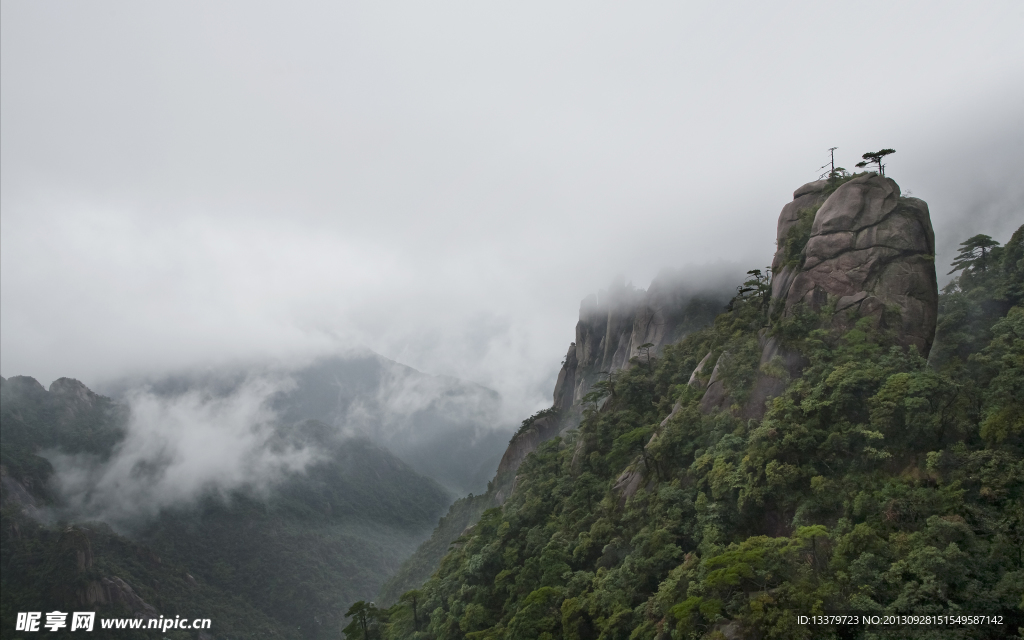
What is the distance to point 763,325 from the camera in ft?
156

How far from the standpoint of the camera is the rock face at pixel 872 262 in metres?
40.0

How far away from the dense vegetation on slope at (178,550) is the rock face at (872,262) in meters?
118

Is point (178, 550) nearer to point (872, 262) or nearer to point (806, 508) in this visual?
point (806, 508)

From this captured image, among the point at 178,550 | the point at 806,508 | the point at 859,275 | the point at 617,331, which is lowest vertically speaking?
the point at 806,508

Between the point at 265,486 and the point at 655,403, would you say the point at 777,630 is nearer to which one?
the point at 655,403

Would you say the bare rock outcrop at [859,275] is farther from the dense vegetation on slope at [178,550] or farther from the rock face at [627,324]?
the dense vegetation on slope at [178,550]

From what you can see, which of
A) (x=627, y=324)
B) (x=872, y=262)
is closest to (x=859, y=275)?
(x=872, y=262)

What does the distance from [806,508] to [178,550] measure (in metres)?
159

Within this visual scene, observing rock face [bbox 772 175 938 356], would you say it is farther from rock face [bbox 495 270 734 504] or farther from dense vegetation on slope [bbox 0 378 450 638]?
dense vegetation on slope [bbox 0 378 450 638]

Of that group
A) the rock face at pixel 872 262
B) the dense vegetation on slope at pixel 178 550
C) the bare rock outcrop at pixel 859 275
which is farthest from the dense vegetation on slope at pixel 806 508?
the dense vegetation on slope at pixel 178 550

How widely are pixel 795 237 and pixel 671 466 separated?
21372 millimetres

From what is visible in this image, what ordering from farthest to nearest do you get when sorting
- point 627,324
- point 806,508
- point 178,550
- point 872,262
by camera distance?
point 178,550, point 627,324, point 872,262, point 806,508

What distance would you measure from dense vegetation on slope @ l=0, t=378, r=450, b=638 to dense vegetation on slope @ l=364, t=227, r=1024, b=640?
3405 inches

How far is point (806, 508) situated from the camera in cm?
3150
